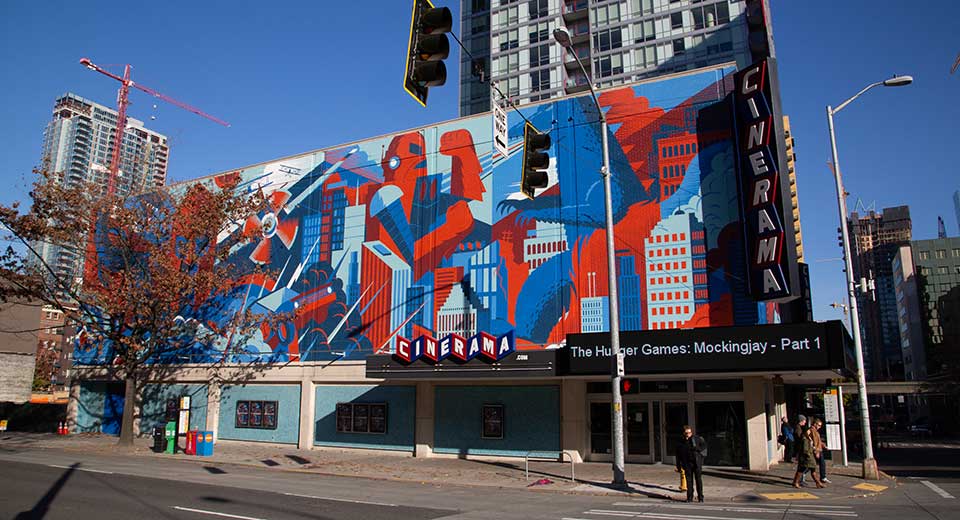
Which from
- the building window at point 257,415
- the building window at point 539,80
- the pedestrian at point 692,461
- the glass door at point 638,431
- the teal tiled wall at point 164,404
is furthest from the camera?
the building window at point 539,80

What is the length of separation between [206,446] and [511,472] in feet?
47.5

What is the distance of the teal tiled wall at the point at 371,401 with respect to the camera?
2961 cm

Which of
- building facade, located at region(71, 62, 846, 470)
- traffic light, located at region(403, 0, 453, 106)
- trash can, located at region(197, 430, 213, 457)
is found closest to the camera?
traffic light, located at region(403, 0, 453, 106)

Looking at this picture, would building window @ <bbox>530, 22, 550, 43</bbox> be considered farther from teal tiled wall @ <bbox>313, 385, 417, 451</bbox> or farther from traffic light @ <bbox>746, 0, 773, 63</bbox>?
teal tiled wall @ <bbox>313, 385, 417, 451</bbox>

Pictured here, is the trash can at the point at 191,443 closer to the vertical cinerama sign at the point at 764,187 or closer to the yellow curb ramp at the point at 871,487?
the vertical cinerama sign at the point at 764,187

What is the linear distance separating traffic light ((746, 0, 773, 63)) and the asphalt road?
6234 cm

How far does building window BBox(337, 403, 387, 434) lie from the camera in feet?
99.1

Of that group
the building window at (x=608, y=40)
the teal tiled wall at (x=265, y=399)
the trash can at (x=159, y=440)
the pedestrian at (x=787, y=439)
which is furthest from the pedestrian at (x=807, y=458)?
the building window at (x=608, y=40)

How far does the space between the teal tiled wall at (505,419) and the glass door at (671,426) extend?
4.07 meters

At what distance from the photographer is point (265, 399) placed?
1328 inches

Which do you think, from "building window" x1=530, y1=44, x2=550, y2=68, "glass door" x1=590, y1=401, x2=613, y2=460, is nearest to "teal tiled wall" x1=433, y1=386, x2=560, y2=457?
"glass door" x1=590, y1=401, x2=613, y2=460

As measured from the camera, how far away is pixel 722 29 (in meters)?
72.9

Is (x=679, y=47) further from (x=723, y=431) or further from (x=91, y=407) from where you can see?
(x=91, y=407)

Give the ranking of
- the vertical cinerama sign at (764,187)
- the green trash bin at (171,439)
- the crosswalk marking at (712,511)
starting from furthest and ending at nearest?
the green trash bin at (171,439) → the vertical cinerama sign at (764,187) → the crosswalk marking at (712,511)
